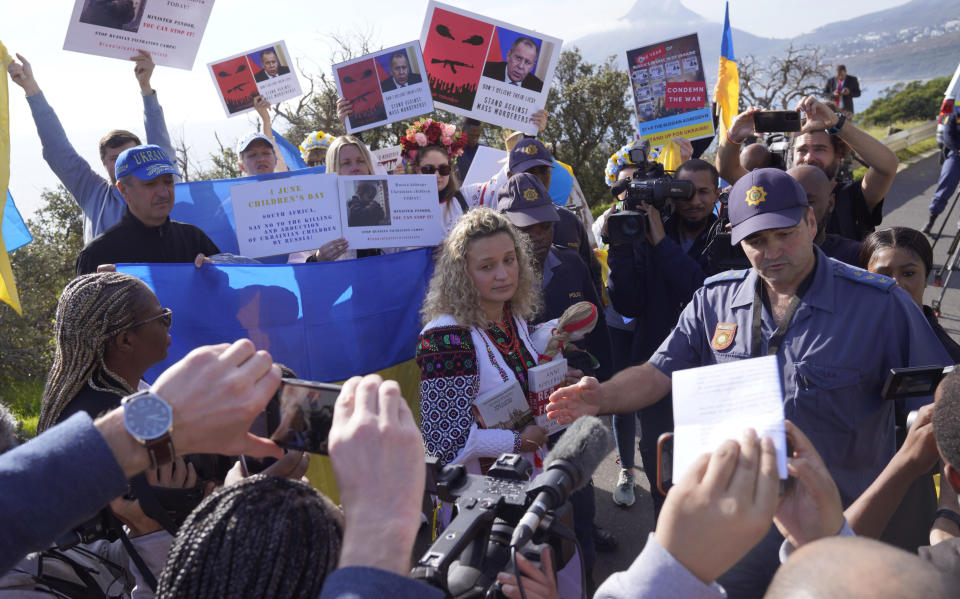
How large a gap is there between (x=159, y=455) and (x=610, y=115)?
1423 cm

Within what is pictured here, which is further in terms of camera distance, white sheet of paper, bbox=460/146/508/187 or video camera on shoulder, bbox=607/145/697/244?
white sheet of paper, bbox=460/146/508/187

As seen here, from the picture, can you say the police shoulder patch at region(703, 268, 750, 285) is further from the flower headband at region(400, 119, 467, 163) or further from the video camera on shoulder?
the flower headband at region(400, 119, 467, 163)

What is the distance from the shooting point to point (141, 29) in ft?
15.0

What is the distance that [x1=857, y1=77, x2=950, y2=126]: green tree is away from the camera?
25.9 meters

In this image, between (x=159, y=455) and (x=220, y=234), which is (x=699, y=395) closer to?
(x=159, y=455)

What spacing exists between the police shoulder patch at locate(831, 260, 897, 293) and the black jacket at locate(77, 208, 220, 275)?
328 cm

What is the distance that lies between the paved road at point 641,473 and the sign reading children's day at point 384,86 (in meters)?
3.04

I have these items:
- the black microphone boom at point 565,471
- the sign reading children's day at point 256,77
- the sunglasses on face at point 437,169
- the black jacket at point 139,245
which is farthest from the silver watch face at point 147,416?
the sign reading children's day at point 256,77

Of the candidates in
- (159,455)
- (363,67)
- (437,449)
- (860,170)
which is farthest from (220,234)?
(860,170)

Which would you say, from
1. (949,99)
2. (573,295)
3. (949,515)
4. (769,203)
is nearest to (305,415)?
(949,515)

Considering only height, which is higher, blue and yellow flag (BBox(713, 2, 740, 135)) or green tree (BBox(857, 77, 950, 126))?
blue and yellow flag (BBox(713, 2, 740, 135))

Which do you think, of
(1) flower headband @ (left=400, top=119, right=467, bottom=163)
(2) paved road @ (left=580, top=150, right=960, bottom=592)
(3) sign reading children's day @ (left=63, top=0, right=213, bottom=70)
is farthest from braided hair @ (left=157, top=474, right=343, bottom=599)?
(3) sign reading children's day @ (left=63, top=0, right=213, bottom=70)

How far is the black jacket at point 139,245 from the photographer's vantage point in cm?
354

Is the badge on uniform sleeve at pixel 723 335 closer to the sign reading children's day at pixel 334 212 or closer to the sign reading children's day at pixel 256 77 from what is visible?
the sign reading children's day at pixel 334 212
